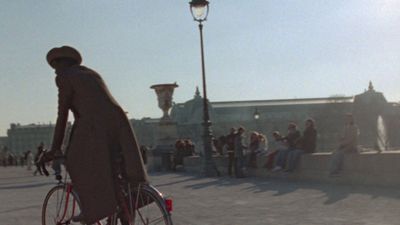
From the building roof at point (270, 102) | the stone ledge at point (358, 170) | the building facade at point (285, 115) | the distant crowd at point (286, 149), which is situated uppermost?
the building roof at point (270, 102)

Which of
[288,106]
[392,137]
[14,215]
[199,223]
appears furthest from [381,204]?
[288,106]

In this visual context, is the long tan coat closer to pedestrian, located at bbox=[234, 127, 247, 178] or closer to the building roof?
pedestrian, located at bbox=[234, 127, 247, 178]

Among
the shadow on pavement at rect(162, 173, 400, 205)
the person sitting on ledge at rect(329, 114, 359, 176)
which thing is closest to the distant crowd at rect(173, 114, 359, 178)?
the person sitting on ledge at rect(329, 114, 359, 176)

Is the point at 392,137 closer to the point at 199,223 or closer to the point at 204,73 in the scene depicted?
the point at 204,73

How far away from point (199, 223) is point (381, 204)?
9.32ft

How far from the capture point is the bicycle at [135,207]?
15.5ft

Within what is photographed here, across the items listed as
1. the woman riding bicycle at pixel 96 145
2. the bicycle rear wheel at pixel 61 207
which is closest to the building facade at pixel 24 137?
the bicycle rear wheel at pixel 61 207

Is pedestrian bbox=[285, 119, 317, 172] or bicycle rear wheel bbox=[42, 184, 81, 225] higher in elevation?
pedestrian bbox=[285, 119, 317, 172]

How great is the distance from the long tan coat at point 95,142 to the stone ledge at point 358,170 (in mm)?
8041

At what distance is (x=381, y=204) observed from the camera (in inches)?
360

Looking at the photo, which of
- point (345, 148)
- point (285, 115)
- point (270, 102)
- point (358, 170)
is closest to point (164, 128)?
point (345, 148)

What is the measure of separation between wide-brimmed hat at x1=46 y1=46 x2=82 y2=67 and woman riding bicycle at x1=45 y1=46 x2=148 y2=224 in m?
0.21

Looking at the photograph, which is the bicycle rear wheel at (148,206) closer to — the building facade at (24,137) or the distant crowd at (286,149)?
the distant crowd at (286,149)

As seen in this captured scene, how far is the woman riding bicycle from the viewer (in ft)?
15.9
